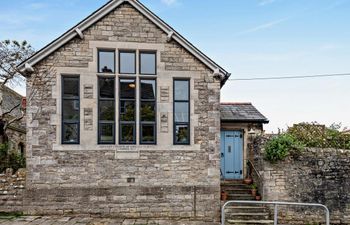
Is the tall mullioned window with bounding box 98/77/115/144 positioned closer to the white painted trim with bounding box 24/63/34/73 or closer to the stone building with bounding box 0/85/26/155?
the white painted trim with bounding box 24/63/34/73

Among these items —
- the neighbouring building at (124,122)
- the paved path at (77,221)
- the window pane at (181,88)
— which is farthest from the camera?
the window pane at (181,88)

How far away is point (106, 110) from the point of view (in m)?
10.4

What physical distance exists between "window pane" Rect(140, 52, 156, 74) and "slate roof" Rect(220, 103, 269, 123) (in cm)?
376

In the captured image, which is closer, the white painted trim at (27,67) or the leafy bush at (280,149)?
the white painted trim at (27,67)

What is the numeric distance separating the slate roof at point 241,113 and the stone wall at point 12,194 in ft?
25.6

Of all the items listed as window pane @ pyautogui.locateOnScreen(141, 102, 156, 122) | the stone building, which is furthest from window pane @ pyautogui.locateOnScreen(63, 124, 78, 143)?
the stone building

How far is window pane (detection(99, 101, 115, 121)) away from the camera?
33.8 ft

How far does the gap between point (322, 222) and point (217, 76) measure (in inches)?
248

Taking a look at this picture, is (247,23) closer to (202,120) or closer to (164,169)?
(202,120)

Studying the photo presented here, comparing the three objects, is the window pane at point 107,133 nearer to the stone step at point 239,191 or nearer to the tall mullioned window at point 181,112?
the tall mullioned window at point 181,112

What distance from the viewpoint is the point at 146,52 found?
10.6m

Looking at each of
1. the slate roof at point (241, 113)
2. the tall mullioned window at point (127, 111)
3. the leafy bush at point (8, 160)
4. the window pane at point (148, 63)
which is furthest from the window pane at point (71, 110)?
the slate roof at point (241, 113)

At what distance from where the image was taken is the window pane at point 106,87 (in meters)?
10.4

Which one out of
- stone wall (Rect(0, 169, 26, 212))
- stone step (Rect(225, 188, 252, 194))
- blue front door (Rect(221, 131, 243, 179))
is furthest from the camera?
blue front door (Rect(221, 131, 243, 179))
